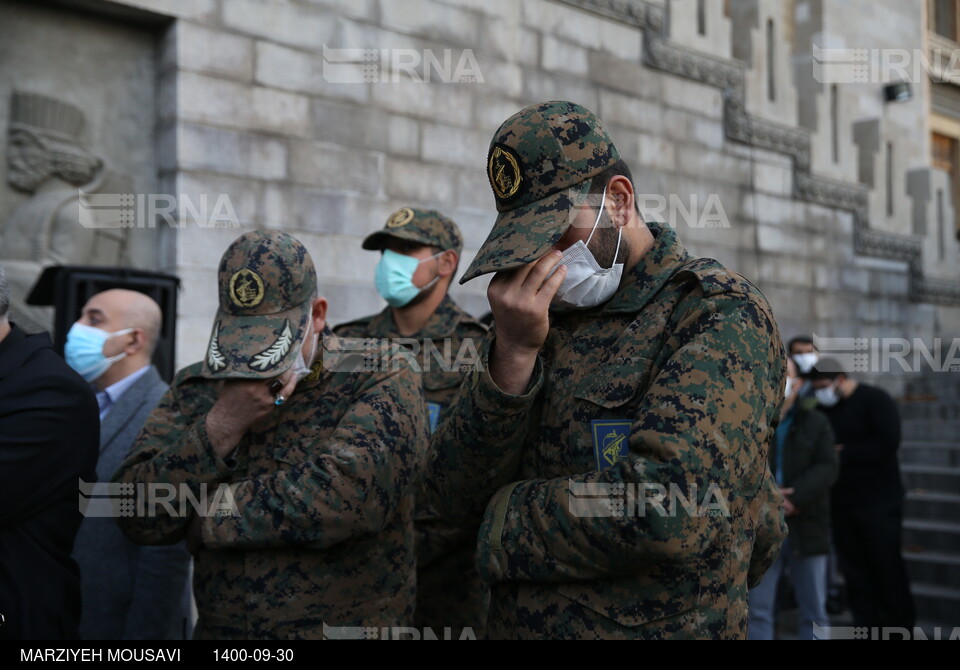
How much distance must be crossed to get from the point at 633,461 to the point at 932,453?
7714 mm

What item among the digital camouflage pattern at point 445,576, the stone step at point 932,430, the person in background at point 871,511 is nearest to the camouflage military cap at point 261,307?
the digital camouflage pattern at point 445,576

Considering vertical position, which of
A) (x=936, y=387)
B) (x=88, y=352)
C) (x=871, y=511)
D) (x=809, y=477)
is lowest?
(x=871, y=511)

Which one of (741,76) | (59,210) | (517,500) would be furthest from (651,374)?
(741,76)

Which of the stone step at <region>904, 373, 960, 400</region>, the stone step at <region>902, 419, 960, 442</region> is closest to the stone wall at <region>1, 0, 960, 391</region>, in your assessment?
the stone step at <region>904, 373, 960, 400</region>

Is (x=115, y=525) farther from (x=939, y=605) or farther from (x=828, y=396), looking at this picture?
(x=939, y=605)

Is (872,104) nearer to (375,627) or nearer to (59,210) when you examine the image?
(59,210)

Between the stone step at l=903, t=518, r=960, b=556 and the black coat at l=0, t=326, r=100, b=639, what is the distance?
6759 mm

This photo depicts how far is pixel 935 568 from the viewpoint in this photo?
656 cm

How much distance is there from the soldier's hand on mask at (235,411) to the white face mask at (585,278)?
3.01 feet

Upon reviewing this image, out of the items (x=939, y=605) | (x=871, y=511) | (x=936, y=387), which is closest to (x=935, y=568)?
(x=939, y=605)

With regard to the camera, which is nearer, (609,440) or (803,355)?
(609,440)

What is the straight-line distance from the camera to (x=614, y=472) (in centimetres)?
159

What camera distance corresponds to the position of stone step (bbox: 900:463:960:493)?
297 inches

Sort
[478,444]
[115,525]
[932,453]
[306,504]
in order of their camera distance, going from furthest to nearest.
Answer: [932,453] < [115,525] < [306,504] < [478,444]
